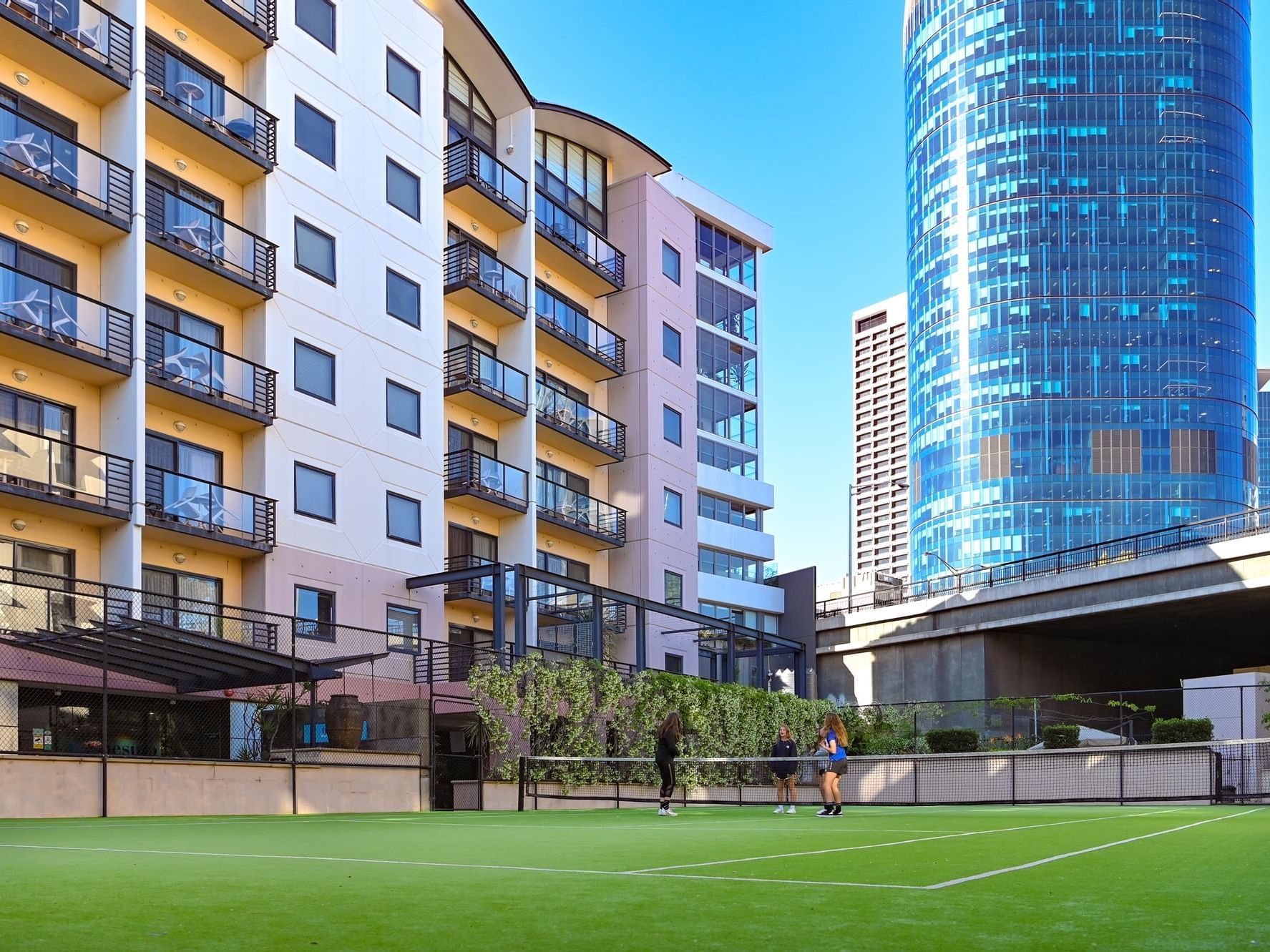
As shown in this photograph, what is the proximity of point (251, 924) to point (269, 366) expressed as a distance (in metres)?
28.5

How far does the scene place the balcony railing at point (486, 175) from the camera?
136 feet

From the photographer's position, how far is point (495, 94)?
4553 centimetres

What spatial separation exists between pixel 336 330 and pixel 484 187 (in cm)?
906

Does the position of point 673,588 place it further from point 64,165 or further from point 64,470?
point 64,165

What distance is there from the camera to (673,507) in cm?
5338

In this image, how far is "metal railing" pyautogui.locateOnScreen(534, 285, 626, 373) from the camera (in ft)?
151

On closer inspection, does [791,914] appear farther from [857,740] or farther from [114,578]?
[857,740]

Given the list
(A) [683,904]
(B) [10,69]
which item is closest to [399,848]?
(A) [683,904]

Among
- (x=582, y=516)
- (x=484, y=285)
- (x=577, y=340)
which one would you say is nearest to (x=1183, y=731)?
(x=582, y=516)

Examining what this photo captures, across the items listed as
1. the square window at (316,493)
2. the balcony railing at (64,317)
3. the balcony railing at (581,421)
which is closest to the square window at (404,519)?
the square window at (316,493)

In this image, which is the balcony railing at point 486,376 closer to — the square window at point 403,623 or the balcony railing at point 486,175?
the balcony railing at point 486,175

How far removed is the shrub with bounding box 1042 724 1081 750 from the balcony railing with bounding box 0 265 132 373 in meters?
27.1

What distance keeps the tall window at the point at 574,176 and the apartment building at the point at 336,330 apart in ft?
0.51

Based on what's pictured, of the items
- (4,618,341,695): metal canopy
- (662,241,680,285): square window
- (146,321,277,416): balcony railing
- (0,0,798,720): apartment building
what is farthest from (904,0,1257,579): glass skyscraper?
(4,618,341,695): metal canopy
